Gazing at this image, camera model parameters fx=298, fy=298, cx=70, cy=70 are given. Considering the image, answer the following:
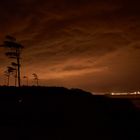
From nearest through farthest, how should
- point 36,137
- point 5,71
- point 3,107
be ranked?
point 36,137
point 3,107
point 5,71

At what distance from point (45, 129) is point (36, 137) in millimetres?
3910

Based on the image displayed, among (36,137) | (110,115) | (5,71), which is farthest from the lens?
(5,71)

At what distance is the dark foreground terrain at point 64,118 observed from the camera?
893 inches

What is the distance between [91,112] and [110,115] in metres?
2.14

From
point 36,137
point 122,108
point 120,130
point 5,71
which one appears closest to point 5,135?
point 36,137

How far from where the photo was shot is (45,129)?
25.5 meters

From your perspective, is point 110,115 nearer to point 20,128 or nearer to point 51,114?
point 51,114

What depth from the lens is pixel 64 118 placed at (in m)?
30.2

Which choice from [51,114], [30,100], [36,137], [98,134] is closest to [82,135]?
[98,134]

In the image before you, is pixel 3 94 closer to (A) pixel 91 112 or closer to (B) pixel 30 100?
(B) pixel 30 100

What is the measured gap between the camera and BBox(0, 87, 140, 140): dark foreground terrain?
22.7 metres

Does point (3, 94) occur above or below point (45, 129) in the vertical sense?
above

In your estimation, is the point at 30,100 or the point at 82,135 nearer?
the point at 82,135

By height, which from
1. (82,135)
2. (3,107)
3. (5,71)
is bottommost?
(82,135)
